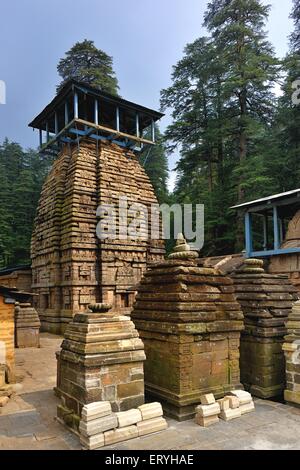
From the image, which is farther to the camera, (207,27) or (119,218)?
(207,27)

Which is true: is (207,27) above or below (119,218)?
above

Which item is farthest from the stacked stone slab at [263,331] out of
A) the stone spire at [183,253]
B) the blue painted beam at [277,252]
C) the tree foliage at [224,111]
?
the tree foliage at [224,111]

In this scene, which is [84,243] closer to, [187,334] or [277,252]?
[277,252]

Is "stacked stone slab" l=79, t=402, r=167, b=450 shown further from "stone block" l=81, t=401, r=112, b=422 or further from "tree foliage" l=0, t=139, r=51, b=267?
"tree foliage" l=0, t=139, r=51, b=267

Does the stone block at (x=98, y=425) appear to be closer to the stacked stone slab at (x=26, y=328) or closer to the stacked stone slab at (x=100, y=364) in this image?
the stacked stone slab at (x=100, y=364)

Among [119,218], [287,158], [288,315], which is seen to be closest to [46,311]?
[119,218]

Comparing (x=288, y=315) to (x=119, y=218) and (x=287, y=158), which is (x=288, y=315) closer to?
(x=119, y=218)

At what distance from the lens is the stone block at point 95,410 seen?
4.46m

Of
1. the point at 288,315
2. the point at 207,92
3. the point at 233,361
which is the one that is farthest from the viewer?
the point at 207,92

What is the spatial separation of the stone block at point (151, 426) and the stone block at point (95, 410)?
1.68ft

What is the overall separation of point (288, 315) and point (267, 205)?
1068 cm

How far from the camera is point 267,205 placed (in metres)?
16.5

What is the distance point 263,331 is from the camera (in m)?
6.62

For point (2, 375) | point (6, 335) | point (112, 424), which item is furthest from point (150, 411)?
point (6, 335)
